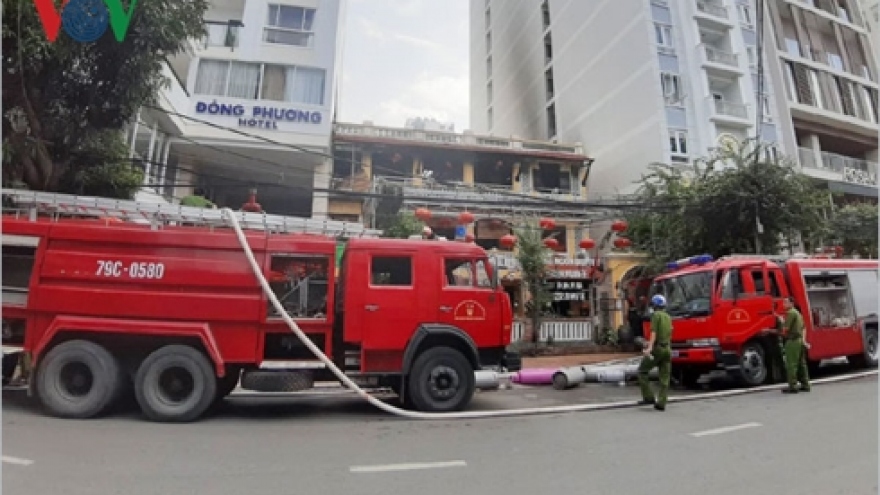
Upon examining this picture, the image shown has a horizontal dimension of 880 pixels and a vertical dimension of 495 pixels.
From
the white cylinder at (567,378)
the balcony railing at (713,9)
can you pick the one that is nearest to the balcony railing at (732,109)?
the balcony railing at (713,9)

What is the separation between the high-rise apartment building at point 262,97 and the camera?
1761 cm

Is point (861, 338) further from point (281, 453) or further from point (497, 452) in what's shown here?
point (281, 453)

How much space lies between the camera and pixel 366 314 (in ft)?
22.0

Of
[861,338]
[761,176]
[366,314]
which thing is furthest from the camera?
[761,176]

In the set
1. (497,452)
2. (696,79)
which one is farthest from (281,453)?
(696,79)

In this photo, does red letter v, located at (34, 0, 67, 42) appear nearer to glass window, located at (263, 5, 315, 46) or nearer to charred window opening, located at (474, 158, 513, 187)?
glass window, located at (263, 5, 315, 46)

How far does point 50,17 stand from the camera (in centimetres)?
574

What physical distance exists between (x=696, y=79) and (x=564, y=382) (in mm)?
21004

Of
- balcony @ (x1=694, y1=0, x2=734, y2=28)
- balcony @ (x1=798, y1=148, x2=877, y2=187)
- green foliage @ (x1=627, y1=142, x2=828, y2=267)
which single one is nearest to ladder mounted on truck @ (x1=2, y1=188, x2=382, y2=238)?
green foliage @ (x1=627, y1=142, x2=828, y2=267)

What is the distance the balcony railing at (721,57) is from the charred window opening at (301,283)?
84.1 feet

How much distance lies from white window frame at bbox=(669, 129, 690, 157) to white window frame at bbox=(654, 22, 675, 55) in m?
4.36

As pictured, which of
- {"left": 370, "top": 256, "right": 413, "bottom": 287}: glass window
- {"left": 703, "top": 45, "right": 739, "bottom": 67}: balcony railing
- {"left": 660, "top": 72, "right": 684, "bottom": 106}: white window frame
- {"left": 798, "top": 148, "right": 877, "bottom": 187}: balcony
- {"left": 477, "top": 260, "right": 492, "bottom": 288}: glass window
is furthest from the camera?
{"left": 798, "top": 148, "right": 877, "bottom": 187}: balcony

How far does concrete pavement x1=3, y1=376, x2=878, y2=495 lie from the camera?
3.88 m

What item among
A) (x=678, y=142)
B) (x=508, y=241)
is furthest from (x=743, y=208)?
(x=678, y=142)
